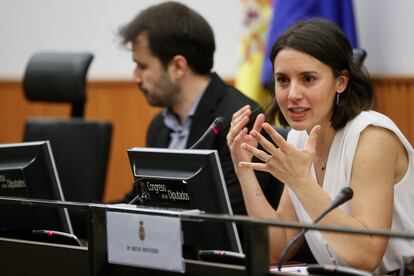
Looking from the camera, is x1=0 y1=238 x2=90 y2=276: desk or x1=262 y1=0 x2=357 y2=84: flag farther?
x1=262 y1=0 x2=357 y2=84: flag

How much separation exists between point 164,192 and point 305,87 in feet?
1.72

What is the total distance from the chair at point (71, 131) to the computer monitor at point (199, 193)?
1.52 metres

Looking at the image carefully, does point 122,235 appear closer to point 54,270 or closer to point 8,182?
point 54,270

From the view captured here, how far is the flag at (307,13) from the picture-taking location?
11.3 ft

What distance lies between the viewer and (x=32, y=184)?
1930 mm

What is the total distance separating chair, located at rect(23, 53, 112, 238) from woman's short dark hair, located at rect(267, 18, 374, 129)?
1.26 metres

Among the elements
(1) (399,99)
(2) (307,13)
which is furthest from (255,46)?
(1) (399,99)

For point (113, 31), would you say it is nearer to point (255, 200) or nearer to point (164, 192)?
point (255, 200)

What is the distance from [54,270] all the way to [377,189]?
2.45 feet

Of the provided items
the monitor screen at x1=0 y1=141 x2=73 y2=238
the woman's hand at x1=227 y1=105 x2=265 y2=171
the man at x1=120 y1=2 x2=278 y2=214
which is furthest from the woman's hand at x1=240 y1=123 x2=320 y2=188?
the man at x1=120 y1=2 x2=278 y2=214

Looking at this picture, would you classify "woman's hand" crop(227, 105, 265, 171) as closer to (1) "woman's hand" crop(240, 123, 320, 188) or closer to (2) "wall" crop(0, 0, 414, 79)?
(1) "woman's hand" crop(240, 123, 320, 188)

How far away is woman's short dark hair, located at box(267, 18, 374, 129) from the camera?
6.63 ft

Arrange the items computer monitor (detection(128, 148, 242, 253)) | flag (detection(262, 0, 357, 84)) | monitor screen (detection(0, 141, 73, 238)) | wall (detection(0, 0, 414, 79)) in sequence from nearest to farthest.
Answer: computer monitor (detection(128, 148, 242, 253)), monitor screen (detection(0, 141, 73, 238)), flag (detection(262, 0, 357, 84)), wall (detection(0, 0, 414, 79))

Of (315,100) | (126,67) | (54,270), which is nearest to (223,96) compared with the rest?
(315,100)
